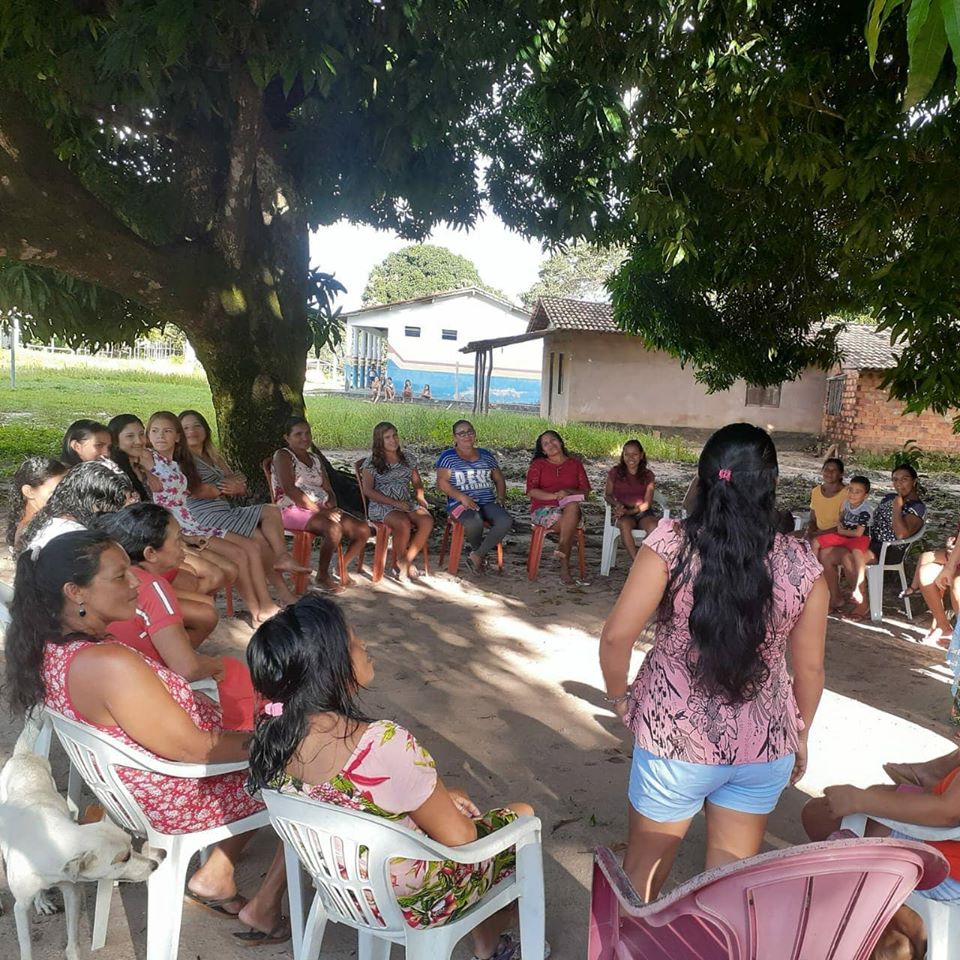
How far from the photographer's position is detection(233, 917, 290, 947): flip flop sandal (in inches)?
91.9

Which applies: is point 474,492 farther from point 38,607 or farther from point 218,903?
point 38,607

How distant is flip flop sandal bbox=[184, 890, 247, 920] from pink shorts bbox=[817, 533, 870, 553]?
466cm

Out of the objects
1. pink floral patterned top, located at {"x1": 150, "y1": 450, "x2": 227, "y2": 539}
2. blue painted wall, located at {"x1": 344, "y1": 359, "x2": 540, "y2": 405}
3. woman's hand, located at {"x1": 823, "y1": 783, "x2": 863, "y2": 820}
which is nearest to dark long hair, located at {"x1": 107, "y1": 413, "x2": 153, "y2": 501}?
pink floral patterned top, located at {"x1": 150, "y1": 450, "x2": 227, "y2": 539}

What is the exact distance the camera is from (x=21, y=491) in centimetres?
389

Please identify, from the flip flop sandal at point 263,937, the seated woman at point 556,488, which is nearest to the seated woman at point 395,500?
the seated woman at point 556,488

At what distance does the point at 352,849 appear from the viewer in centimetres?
171

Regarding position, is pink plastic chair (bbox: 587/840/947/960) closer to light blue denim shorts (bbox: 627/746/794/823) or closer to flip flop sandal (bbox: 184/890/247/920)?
light blue denim shorts (bbox: 627/746/794/823)

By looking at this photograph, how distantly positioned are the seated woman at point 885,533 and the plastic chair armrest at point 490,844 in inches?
171

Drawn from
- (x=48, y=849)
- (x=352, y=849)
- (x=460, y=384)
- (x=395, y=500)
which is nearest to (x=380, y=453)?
(x=395, y=500)

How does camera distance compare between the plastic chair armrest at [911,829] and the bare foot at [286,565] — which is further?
the bare foot at [286,565]

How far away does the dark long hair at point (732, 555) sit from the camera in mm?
1862

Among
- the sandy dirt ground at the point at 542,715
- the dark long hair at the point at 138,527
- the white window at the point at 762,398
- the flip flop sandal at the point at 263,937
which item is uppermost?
the white window at the point at 762,398

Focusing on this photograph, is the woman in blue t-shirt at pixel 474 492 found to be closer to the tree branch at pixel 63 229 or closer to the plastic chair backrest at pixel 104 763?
the tree branch at pixel 63 229

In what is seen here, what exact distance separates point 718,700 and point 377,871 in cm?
84
